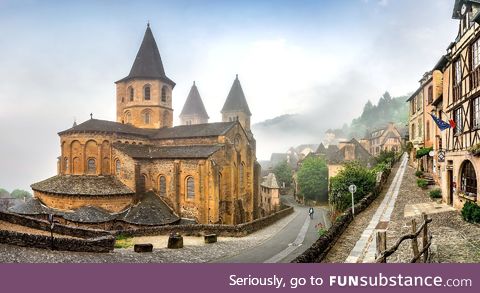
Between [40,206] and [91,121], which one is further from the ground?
[91,121]

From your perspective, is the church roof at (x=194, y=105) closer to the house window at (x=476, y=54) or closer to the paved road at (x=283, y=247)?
the paved road at (x=283, y=247)

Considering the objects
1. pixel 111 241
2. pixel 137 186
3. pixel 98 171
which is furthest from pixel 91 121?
pixel 111 241

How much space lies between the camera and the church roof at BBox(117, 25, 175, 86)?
44.9 meters

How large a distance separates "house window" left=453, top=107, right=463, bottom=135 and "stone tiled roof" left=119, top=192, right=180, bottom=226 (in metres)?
25.2

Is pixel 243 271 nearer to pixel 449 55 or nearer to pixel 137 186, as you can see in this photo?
pixel 449 55

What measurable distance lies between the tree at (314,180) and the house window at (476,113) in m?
44.0

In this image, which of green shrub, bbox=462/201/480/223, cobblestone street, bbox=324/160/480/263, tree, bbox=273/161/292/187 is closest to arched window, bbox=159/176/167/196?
cobblestone street, bbox=324/160/480/263

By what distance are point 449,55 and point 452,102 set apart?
2876mm

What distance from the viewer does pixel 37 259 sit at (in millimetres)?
12781

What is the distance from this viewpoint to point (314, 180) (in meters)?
59.9

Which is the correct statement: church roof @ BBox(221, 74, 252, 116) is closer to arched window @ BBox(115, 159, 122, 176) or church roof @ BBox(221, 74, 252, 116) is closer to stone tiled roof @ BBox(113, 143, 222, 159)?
stone tiled roof @ BBox(113, 143, 222, 159)

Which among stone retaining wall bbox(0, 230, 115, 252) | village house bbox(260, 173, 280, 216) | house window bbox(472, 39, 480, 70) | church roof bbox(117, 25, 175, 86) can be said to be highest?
church roof bbox(117, 25, 175, 86)

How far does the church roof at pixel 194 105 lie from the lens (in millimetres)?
66875

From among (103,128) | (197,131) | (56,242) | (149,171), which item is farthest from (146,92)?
(56,242)
